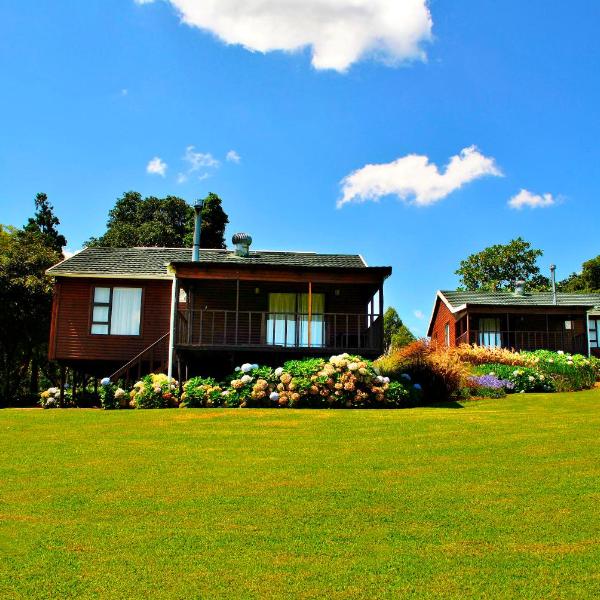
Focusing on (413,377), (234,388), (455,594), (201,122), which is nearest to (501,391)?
(413,377)

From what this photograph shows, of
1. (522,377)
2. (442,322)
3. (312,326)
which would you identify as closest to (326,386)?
(312,326)

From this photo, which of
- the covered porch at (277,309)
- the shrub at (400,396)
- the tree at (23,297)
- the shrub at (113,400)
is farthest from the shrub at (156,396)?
the tree at (23,297)

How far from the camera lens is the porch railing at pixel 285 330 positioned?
17.3m

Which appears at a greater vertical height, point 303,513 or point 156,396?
point 156,396

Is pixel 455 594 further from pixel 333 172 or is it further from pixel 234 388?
pixel 333 172

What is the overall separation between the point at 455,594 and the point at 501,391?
13.7 metres

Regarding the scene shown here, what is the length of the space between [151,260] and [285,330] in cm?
661

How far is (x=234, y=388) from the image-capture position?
1465cm

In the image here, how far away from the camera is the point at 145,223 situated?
4744 centimetres

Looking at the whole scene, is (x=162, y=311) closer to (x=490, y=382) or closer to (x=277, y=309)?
(x=277, y=309)

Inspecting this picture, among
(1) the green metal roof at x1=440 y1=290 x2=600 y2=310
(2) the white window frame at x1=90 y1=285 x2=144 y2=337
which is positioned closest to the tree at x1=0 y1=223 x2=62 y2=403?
(2) the white window frame at x1=90 y1=285 x2=144 y2=337

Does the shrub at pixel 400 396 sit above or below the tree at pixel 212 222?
below

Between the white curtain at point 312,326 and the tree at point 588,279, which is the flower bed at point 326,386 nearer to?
the white curtain at point 312,326

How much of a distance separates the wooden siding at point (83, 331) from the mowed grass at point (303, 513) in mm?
10315
